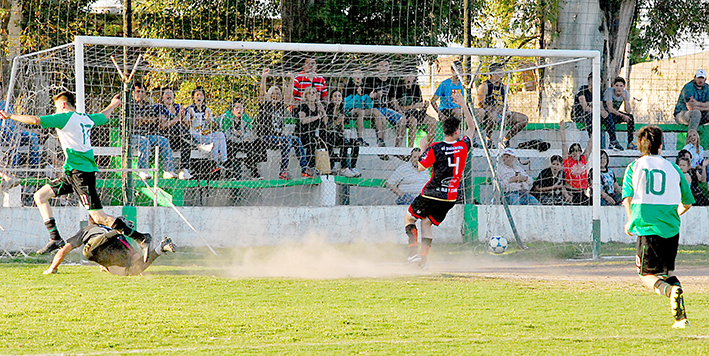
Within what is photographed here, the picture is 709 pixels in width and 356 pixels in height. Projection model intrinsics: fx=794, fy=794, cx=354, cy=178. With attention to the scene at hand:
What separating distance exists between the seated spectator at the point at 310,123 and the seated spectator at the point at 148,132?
1.96m

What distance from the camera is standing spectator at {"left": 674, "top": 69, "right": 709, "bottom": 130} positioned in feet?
44.6

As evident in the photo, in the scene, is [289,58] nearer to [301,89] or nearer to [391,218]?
[301,89]

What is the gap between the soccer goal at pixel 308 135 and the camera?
11273 millimetres

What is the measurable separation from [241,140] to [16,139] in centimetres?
311

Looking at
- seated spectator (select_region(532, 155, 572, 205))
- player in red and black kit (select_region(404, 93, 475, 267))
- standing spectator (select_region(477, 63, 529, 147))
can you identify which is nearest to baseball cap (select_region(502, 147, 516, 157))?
standing spectator (select_region(477, 63, 529, 147))

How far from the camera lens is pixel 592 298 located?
→ 277 inches

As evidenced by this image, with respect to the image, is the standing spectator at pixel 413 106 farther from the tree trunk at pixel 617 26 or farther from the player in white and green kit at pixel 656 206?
the player in white and green kit at pixel 656 206

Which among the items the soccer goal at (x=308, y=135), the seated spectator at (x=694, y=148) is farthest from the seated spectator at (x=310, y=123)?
the seated spectator at (x=694, y=148)

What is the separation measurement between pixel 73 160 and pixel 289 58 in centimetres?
484

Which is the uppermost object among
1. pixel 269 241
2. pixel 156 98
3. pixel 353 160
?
pixel 156 98

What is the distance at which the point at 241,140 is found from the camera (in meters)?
11.9

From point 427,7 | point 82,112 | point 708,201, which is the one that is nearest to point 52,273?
point 82,112

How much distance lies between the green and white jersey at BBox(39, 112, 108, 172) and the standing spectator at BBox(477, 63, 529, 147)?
6620 mm

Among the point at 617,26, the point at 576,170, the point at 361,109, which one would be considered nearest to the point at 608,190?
the point at 576,170
